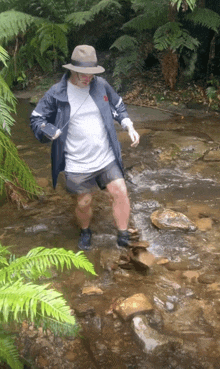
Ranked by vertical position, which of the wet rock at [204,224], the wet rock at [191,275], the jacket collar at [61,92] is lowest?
the wet rock at [191,275]

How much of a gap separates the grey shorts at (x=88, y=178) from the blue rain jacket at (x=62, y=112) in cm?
11

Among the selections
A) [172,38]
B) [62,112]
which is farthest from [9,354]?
[172,38]

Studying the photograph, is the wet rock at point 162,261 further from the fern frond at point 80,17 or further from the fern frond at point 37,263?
the fern frond at point 80,17

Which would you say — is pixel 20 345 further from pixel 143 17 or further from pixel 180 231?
pixel 143 17

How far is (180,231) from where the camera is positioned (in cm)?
344

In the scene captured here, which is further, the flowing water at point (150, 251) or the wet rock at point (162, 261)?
the wet rock at point (162, 261)

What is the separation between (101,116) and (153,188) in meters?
1.64

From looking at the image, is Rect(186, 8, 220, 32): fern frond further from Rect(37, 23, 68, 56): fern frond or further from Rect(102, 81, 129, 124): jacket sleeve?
Rect(102, 81, 129, 124): jacket sleeve

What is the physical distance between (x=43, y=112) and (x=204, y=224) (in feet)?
6.41

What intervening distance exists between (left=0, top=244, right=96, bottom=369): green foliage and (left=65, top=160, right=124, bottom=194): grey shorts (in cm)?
114

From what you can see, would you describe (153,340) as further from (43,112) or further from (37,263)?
(43,112)

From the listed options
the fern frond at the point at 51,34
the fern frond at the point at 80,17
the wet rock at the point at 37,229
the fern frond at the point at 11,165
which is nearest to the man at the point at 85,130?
the fern frond at the point at 11,165

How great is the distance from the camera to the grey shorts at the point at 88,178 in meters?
3.04

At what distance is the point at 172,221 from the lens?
11.5 ft
